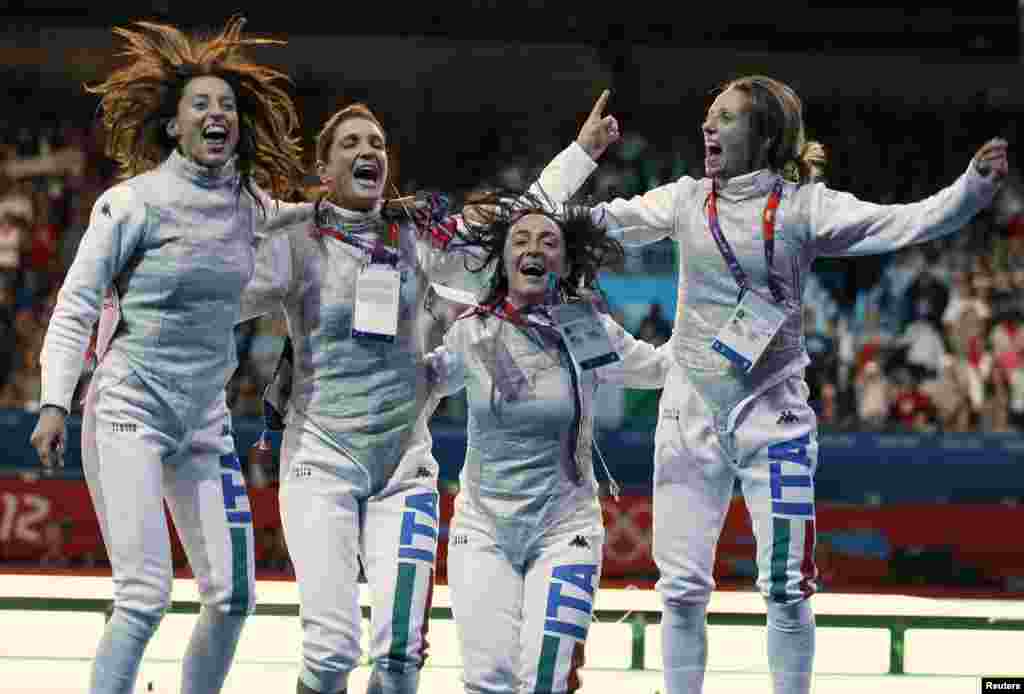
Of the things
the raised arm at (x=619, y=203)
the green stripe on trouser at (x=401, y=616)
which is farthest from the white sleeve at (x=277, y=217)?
the green stripe on trouser at (x=401, y=616)

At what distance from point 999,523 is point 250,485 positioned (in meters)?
4.04

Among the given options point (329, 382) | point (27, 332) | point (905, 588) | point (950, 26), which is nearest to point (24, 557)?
point (27, 332)

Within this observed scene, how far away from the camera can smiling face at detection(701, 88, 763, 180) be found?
469cm

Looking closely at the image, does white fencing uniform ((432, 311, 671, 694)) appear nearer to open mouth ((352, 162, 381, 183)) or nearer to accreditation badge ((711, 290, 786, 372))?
accreditation badge ((711, 290, 786, 372))

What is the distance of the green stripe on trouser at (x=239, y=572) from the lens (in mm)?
4422

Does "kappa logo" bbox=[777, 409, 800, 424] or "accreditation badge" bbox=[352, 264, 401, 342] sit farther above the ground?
"accreditation badge" bbox=[352, 264, 401, 342]

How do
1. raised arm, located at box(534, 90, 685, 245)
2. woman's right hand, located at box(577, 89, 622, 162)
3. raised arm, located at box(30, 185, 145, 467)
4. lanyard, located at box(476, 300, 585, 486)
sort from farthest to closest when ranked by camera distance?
woman's right hand, located at box(577, 89, 622, 162) → raised arm, located at box(534, 90, 685, 245) → lanyard, located at box(476, 300, 585, 486) → raised arm, located at box(30, 185, 145, 467)

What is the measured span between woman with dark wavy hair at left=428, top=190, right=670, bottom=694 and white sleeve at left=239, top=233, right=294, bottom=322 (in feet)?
1.46

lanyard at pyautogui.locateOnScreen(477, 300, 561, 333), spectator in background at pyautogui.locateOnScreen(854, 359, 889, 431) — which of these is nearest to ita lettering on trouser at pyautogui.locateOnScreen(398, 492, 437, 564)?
lanyard at pyautogui.locateOnScreen(477, 300, 561, 333)

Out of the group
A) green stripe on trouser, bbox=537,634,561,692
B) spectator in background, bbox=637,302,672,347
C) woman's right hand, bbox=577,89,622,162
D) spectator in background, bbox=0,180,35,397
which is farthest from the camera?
spectator in background, bbox=0,180,35,397

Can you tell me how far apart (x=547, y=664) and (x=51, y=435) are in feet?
4.34

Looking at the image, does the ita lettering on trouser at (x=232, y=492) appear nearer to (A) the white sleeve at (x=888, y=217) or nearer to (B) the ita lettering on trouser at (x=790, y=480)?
(B) the ita lettering on trouser at (x=790, y=480)

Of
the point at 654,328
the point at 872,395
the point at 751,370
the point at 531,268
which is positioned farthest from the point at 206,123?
the point at 872,395

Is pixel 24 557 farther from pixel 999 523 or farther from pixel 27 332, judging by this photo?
pixel 999 523
